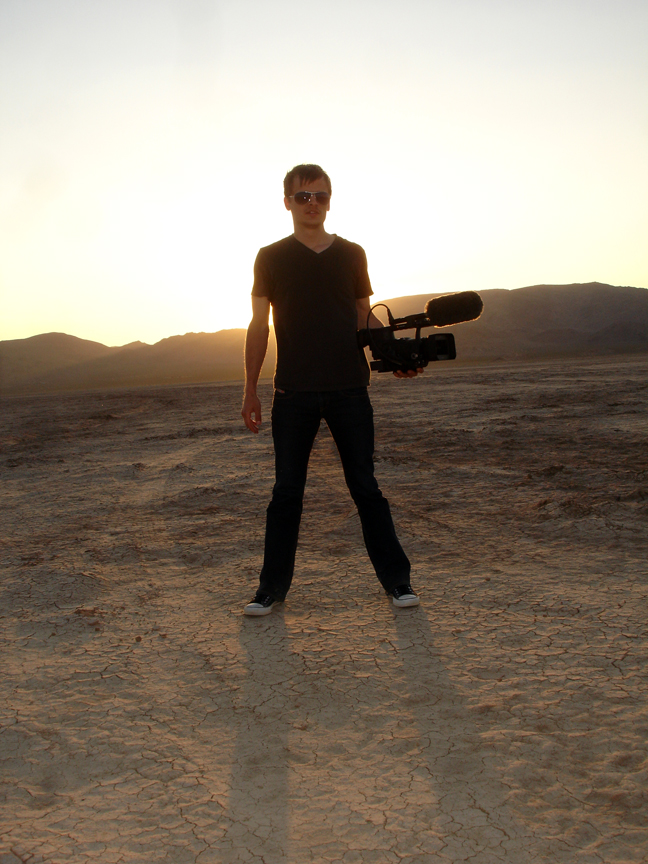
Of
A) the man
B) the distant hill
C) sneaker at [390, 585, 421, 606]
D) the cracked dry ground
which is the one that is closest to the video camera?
the man

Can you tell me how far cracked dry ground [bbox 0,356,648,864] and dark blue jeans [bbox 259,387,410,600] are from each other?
167 mm

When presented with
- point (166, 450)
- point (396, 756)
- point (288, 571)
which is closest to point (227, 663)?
point (288, 571)

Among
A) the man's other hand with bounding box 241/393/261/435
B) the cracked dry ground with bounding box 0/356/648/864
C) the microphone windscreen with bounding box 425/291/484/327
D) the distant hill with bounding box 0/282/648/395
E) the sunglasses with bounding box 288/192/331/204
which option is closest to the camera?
the cracked dry ground with bounding box 0/356/648/864

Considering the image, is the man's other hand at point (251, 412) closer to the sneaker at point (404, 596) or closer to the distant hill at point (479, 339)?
the sneaker at point (404, 596)

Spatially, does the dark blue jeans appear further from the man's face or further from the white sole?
the man's face

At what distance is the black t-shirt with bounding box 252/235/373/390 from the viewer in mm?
2738

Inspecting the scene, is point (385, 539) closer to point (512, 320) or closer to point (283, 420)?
point (283, 420)

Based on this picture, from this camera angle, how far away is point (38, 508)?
16.6 ft

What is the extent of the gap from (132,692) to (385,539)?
1147 mm

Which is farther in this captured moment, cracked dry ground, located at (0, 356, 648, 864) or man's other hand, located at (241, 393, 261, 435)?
man's other hand, located at (241, 393, 261, 435)

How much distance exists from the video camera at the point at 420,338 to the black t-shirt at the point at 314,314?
98 millimetres

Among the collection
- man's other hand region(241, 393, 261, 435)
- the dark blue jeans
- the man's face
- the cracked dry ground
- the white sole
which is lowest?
the cracked dry ground

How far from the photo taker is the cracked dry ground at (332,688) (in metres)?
1.52

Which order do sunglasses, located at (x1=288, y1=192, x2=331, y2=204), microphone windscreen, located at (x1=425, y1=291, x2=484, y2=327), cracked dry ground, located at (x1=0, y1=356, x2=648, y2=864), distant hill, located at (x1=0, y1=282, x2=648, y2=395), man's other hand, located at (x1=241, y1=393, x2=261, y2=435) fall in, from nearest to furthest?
1. cracked dry ground, located at (x1=0, y1=356, x2=648, y2=864)
2. microphone windscreen, located at (x1=425, y1=291, x2=484, y2=327)
3. sunglasses, located at (x1=288, y1=192, x2=331, y2=204)
4. man's other hand, located at (x1=241, y1=393, x2=261, y2=435)
5. distant hill, located at (x1=0, y1=282, x2=648, y2=395)
